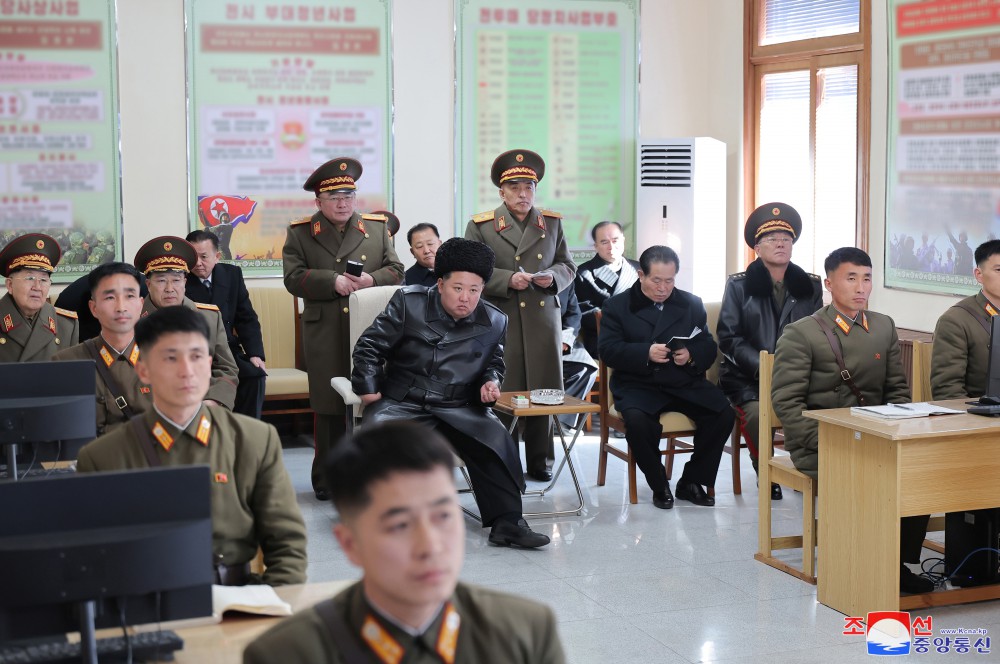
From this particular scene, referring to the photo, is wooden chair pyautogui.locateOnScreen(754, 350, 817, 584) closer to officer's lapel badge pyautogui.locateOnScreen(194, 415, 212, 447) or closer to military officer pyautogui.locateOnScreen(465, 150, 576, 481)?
military officer pyautogui.locateOnScreen(465, 150, 576, 481)

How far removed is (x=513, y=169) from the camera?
6.30m

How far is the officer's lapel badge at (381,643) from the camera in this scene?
1557 mm

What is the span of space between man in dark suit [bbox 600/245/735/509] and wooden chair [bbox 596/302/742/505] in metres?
0.06

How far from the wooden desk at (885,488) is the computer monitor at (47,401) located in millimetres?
2529

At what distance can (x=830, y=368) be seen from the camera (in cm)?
481

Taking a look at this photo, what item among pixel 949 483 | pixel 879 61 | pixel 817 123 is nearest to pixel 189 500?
pixel 949 483

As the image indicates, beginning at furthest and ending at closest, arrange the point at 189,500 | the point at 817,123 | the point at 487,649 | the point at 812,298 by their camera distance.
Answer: the point at 817,123, the point at 812,298, the point at 189,500, the point at 487,649

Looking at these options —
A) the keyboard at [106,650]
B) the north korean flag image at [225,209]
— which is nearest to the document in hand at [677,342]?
the north korean flag image at [225,209]

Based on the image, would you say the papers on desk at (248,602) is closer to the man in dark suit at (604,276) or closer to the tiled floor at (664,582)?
the tiled floor at (664,582)

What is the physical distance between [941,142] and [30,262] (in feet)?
15.6

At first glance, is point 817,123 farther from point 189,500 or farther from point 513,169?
point 189,500

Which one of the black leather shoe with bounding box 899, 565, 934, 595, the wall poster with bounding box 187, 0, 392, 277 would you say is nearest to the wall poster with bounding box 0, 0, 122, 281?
the wall poster with bounding box 187, 0, 392, 277

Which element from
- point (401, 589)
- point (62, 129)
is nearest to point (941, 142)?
point (62, 129)

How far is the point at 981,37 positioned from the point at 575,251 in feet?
9.92
